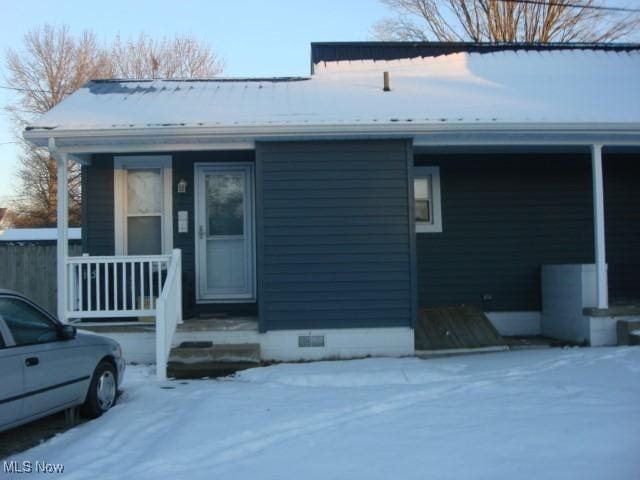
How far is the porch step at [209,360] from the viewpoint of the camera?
7141mm

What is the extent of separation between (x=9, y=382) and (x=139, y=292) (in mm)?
4256

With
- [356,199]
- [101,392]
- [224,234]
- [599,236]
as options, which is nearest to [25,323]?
[101,392]

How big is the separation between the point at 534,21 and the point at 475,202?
58.8 ft

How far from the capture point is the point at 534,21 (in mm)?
24453

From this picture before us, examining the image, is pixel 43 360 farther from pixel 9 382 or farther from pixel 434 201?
pixel 434 201

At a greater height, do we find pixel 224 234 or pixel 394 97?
pixel 394 97

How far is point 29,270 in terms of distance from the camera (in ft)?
42.7

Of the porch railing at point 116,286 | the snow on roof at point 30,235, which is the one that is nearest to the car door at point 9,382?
the porch railing at point 116,286

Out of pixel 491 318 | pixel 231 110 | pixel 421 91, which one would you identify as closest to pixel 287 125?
pixel 231 110

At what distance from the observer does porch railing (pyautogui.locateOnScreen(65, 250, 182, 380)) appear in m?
7.07

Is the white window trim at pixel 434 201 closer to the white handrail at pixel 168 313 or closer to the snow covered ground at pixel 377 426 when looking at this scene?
the snow covered ground at pixel 377 426

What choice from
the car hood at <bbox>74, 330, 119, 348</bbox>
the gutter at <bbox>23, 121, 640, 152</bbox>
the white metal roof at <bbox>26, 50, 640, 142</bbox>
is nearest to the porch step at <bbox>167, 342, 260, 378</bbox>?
the car hood at <bbox>74, 330, 119, 348</bbox>

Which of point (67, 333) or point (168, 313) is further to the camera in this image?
point (168, 313)

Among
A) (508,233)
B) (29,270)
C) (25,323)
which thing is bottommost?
(25,323)
